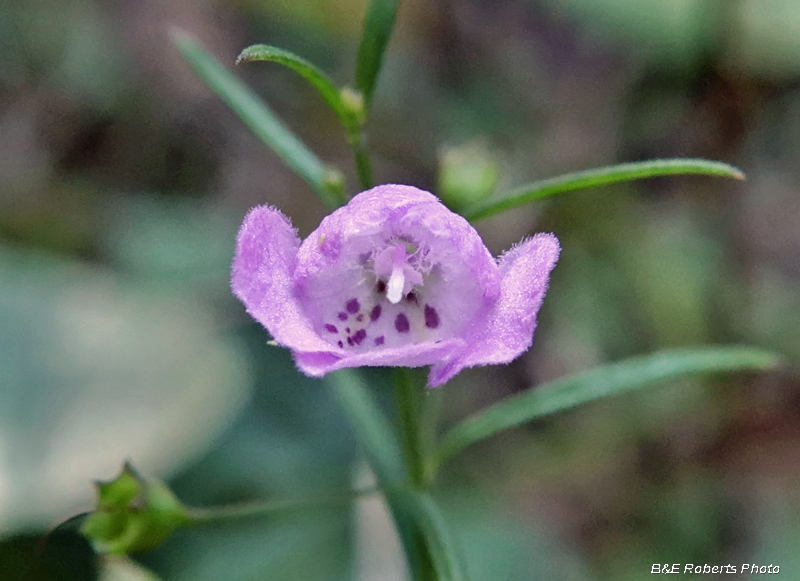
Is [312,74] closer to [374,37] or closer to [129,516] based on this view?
[374,37]

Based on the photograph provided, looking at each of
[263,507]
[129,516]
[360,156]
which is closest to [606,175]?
[360,156]

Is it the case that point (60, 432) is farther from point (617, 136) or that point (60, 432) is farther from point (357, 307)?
point (617, 136)

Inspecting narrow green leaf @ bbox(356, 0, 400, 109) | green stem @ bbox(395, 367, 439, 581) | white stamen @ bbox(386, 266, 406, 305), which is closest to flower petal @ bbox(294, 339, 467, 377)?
white stamen @ bbox(386, 266, 406, 305)

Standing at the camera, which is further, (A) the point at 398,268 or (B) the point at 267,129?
(B) the point at 267,129

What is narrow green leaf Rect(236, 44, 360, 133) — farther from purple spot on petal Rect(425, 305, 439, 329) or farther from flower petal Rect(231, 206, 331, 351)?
purple spot on petal Rect(425, 305, 439, 329)

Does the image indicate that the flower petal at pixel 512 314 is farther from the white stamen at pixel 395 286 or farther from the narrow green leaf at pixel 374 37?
the narrow green leaf at pixel 374 37

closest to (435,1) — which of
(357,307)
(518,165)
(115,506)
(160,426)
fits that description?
(518,165)
